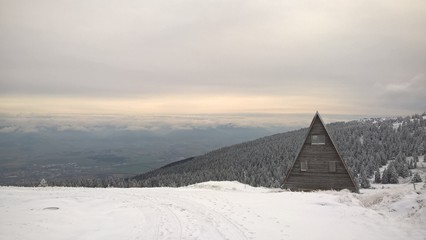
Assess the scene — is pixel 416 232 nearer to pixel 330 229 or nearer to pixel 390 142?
pixel 330 229

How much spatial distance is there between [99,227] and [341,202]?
14.7 meters

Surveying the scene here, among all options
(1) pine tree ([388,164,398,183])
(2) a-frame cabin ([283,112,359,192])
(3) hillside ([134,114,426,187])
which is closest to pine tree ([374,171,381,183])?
(3) hillside ([134,114,426,187])

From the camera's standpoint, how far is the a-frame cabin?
31984 mm

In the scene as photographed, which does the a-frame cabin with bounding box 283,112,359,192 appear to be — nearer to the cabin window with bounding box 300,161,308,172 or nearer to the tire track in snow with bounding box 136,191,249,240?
the cabin window with bounding box 300,161,308,172

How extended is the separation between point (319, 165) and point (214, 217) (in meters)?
18.7

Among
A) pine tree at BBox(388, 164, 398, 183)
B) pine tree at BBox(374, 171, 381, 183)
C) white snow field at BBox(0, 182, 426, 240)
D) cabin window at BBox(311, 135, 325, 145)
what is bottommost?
pine tree at BBox(374, 171, 381, 183)

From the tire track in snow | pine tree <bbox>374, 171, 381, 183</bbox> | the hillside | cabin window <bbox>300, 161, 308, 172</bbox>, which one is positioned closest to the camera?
the tire track in snow

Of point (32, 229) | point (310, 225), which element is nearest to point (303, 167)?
point (310, 225)

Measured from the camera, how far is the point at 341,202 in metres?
21.1

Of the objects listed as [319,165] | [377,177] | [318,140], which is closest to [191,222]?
[319,165]

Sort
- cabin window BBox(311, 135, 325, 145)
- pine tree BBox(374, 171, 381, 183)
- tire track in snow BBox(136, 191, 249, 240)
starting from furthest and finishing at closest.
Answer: pine tree BBox(374, 171, 381, 183) → cabin window BBox(311, 135, 325, 145) → tire track in snow BBox(136, 191, 249, 240)

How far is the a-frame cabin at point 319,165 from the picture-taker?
32.0m

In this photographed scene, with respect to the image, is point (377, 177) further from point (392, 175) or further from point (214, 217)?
point (214, 217)

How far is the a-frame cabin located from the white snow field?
931 cm
